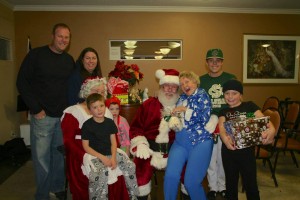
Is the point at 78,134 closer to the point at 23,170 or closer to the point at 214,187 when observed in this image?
the point at 214,187

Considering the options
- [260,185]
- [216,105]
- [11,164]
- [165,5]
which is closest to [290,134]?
[260,185]

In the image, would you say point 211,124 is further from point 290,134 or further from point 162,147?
point 290,134

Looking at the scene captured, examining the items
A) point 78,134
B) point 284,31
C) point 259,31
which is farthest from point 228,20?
point 78,134

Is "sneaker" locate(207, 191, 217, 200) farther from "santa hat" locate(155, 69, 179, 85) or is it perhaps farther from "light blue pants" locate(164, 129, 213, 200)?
"santa hat" locate(155, 69, 179, 85)

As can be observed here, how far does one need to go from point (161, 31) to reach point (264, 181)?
365 centimetres

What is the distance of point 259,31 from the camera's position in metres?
5.96

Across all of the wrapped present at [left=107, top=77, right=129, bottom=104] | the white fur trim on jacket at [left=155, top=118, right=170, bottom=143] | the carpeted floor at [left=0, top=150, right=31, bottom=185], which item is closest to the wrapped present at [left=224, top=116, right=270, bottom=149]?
the white fur trim on jacket at [left=155, top=118, right=170, bottom=143]

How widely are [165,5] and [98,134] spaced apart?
13.5ft

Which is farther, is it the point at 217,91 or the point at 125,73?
the point at 125,73

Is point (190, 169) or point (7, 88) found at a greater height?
point (7, 88)

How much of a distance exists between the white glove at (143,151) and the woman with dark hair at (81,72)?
2.52 feet

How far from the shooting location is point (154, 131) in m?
2.66

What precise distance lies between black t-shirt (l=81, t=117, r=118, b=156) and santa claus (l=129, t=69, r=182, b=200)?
344mm

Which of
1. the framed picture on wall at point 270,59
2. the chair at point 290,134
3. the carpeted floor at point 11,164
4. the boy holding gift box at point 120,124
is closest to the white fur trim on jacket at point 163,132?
the boy holding gift box at point 120,124
